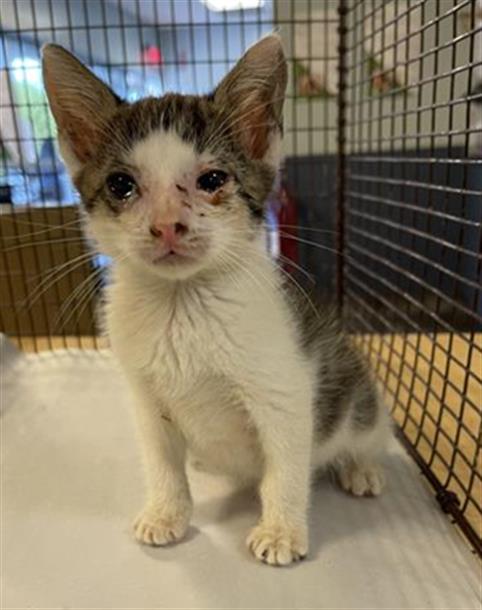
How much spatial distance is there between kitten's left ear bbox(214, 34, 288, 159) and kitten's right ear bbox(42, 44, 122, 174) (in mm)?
158

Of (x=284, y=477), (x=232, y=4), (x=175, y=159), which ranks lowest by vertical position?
(x=284, y=477)

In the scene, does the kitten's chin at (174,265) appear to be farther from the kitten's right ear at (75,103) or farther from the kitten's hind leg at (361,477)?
the kitten's hind leg at (361,477)

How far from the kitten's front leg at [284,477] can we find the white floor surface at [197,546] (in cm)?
3

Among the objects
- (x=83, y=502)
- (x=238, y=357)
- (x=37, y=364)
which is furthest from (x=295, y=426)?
(x=37, y=364)

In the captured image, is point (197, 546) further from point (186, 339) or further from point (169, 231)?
point (169, 231)

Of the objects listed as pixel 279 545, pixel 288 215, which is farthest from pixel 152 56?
pixel 279 545

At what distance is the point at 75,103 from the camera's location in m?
0.80

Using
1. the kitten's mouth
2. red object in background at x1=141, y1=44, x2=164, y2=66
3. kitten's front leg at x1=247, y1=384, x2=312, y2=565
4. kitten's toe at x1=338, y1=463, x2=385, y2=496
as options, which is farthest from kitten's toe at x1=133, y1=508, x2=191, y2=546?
red object in background at x1=141, y1=44, x2=164, y2=66

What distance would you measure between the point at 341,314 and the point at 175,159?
773 mm

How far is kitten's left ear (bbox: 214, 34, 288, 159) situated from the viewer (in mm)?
773

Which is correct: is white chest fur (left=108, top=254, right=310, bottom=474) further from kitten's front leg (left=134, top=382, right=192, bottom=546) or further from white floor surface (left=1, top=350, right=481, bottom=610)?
white floor surface (left=1, top=350, right=481, bottom=610)

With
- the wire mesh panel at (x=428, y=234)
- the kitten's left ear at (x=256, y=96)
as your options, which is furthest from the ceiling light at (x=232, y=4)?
the kitten's left ear at (x=256, y=96)

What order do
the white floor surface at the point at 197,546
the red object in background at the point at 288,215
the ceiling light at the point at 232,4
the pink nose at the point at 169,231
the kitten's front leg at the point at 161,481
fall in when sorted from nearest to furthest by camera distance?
1. the pink nose at the point at 169,231
2. the white floor surface at the point at 197,546
3. the kitten's front leg at the point at 161,481
4. the red object in background at the point at 288,215
5. the ceiling light at the point at 232,4

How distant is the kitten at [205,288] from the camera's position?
2.36 ft
